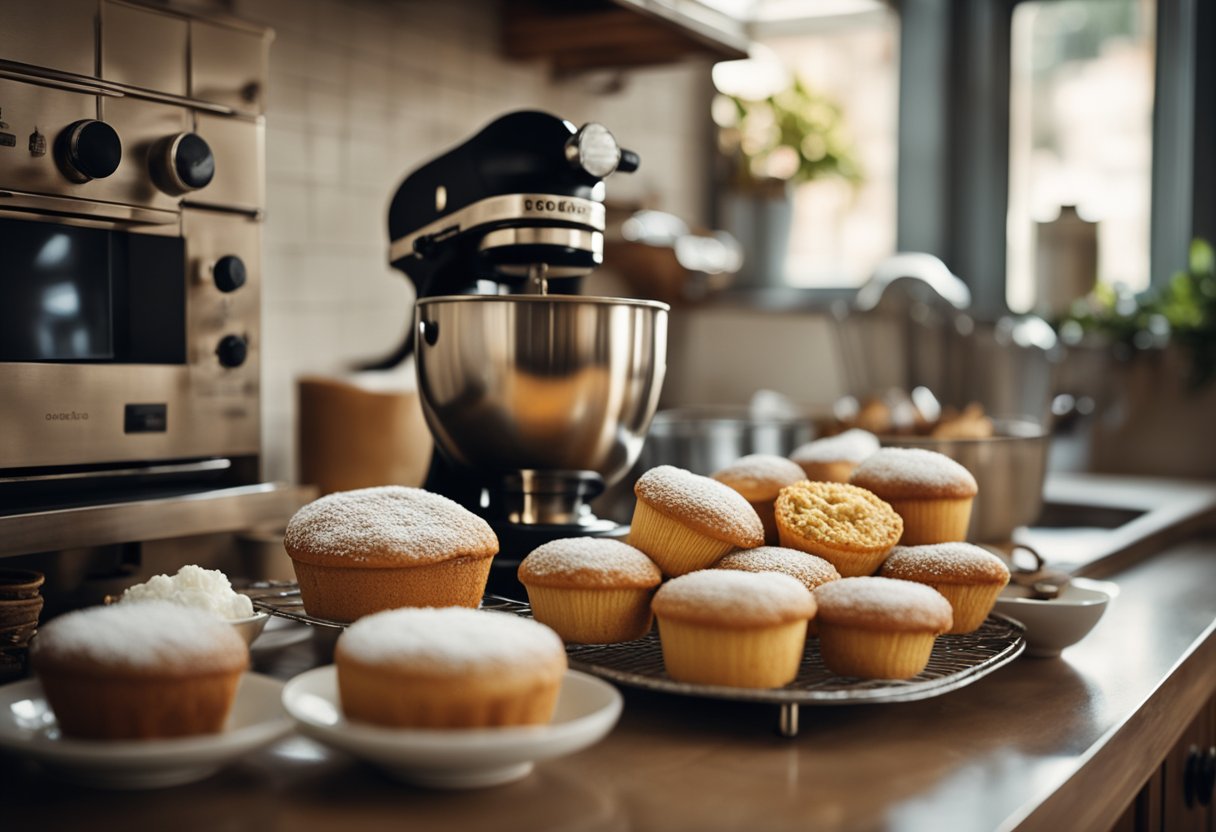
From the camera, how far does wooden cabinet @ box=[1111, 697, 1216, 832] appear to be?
0.93 metres

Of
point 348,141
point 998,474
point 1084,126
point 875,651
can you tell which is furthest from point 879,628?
point 1084,126

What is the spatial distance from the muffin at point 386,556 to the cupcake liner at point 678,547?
0.11 metres

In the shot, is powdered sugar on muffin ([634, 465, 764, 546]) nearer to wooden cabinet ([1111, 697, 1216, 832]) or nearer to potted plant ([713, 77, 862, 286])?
wooden cabinet ([1111, 697, 1216, 832])

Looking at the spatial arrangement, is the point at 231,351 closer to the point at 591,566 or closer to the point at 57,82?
the point at 57,82

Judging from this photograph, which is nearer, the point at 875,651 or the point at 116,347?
the point at 875,651

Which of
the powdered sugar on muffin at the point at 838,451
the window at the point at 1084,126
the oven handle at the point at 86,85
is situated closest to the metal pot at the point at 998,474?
the powdered sugar on muffin at the point at 838,451

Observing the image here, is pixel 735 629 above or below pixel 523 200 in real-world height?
below

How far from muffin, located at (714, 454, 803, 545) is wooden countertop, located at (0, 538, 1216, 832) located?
0.64ft

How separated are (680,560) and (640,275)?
1.96 m

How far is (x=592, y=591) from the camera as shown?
75cm

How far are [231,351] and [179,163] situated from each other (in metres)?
0.23

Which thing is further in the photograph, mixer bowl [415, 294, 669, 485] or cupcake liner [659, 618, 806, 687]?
mixer bowl [415, 294, 669, 485]

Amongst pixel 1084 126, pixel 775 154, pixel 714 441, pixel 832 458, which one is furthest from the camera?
pixel 775 154

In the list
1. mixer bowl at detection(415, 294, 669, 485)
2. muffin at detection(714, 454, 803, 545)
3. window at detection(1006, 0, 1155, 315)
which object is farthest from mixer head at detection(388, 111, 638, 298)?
window at detection(1006, 0, 1155, 315)
